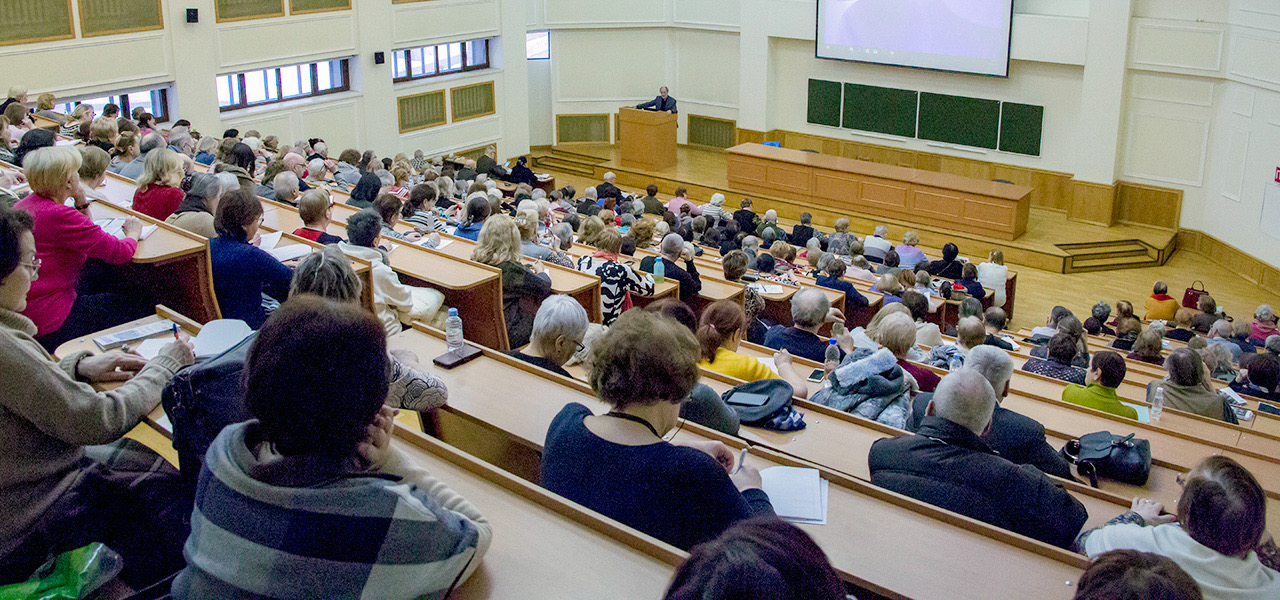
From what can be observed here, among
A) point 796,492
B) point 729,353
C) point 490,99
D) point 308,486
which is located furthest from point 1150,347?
point 490,99

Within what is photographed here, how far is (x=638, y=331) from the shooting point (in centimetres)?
257

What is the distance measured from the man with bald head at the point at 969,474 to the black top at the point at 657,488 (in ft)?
2.99

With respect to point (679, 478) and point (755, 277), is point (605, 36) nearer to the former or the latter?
point (755, 277)

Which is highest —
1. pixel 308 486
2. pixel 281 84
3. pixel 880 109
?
pixel 281 84

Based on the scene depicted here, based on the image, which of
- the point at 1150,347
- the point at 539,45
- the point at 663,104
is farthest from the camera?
the point at 539,45

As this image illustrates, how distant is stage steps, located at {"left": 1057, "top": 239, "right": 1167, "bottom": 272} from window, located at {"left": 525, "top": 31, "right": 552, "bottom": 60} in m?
9.19

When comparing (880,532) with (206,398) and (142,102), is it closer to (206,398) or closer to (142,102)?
(206,398)

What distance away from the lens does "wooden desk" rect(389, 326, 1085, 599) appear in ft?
8.14

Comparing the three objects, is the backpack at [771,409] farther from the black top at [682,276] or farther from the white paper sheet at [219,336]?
the black top at [682,276]

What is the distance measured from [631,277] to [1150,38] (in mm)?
9484

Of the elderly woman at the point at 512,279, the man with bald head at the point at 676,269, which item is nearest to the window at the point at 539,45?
the man with bald head at the point at 676,269

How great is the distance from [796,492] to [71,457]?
1.91 metres

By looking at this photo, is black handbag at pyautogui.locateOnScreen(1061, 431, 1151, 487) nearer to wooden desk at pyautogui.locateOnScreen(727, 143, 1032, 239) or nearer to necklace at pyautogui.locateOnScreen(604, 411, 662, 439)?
necklace at pyautogui.locateOnScreen(604, 411, 662, 439)

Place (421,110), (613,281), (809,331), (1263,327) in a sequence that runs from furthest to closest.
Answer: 1. (421,110)
2. (1263,327)
3. (613,281)
4. (809,331)
